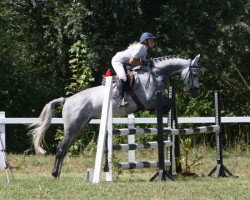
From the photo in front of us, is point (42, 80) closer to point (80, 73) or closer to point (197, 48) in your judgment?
point (80, 73)

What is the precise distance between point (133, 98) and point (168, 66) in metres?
0.84

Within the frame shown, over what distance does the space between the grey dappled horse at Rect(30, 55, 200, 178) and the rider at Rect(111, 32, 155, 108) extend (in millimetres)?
124

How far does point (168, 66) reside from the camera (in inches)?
Result: 508

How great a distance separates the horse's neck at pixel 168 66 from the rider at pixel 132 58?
0.18 meters

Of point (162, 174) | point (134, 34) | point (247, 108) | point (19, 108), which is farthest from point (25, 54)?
point (162, 174)

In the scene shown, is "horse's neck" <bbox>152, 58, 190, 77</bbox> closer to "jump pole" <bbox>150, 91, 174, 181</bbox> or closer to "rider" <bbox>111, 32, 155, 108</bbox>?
"rider" <bbox>111, 32, 155, 108</bbox>

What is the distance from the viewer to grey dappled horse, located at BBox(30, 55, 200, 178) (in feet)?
41.6

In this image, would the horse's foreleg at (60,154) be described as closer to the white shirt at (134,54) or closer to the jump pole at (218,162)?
the white shirt at (134,54)

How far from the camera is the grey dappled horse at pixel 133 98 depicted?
12.7m

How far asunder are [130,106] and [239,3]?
343 inches

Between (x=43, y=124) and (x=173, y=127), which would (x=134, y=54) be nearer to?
(x=173, y=127)

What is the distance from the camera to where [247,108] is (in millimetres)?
21750

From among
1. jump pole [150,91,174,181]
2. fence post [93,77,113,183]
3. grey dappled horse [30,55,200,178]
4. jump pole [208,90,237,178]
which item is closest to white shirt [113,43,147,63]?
grey dappled horse [30,55,200,178]

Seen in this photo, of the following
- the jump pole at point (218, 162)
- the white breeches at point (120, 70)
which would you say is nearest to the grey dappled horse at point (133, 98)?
the white breeches at point (120, 70)
